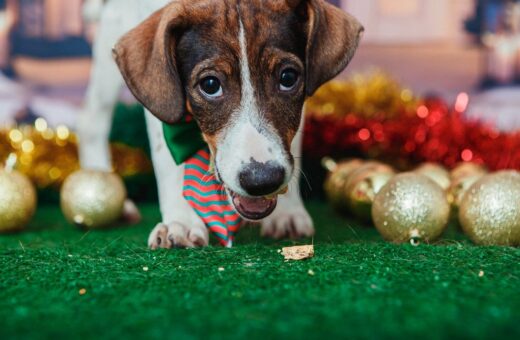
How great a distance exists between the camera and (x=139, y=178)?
391 centimetres

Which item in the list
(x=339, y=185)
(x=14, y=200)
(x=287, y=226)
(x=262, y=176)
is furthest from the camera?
(x=339, y=185)

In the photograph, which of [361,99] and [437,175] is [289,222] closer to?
[437,175]

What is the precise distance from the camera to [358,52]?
5.45 metres

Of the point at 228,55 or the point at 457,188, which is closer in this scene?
the point at 228,55

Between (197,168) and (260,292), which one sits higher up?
(197,168)

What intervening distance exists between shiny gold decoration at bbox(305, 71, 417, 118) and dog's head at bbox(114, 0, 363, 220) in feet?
5.90

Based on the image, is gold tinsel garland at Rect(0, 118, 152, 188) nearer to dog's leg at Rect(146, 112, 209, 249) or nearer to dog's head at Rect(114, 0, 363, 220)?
dog's leg at Rect(146, 112, 209, 249)

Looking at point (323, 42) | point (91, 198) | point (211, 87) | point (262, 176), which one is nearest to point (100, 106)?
point (91, 198)

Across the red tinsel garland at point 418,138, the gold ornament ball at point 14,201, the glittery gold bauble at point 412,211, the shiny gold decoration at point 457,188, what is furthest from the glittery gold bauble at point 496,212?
the gold ornament ball at point 14,201

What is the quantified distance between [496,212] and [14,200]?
1747 millimetres

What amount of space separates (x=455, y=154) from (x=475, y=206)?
1.51 meters

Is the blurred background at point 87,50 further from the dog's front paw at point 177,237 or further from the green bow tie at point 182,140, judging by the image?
the dog's front paw at point 177,237

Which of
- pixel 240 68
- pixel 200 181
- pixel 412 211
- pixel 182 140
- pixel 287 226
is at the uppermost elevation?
pixel 240 68

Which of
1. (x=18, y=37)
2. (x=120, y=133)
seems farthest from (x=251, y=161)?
(x=18, y=37)
